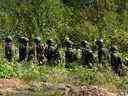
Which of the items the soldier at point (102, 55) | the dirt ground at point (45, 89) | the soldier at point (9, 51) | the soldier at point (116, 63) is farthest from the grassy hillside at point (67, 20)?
the dirt ground at point (45, 89)

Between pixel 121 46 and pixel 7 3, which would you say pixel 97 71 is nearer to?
pixel 121 46

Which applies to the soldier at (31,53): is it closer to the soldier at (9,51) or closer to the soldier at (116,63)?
the soldier at (9,51)

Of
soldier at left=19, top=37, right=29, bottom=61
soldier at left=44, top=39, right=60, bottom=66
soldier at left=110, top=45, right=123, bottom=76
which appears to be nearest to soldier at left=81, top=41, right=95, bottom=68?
soldier at left=110, top=45, right=123, bottom=76

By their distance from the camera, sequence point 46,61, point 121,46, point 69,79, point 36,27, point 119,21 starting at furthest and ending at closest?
point 119,21 → point 36,27 → point 121,46 → point 46,61 → point 69,79

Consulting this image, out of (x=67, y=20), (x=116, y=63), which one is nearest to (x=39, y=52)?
(x=116, y=63)

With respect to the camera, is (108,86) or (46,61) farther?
(46,61)

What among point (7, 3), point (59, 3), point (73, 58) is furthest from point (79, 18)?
point (73, 58)

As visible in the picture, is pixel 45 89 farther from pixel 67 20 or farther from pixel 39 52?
pixel 67 20

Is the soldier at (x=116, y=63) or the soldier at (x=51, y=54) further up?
the soldier at (x=51, y=54)

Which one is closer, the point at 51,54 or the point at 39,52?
the point at 51,54

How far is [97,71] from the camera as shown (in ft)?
69.7

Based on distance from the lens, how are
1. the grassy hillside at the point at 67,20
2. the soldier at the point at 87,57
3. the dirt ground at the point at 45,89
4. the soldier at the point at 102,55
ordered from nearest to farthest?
the dirt ground at the point at 45,89
the soldier at the point at 87,57
the soldier at the point at 102,55
the grassy hillside at the point at 67,20

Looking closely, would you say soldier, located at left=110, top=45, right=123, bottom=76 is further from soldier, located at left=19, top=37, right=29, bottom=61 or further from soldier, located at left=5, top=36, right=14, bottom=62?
soldier, located at left=5, top=36, right=14, bottom=62

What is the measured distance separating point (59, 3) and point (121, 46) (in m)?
7.19
